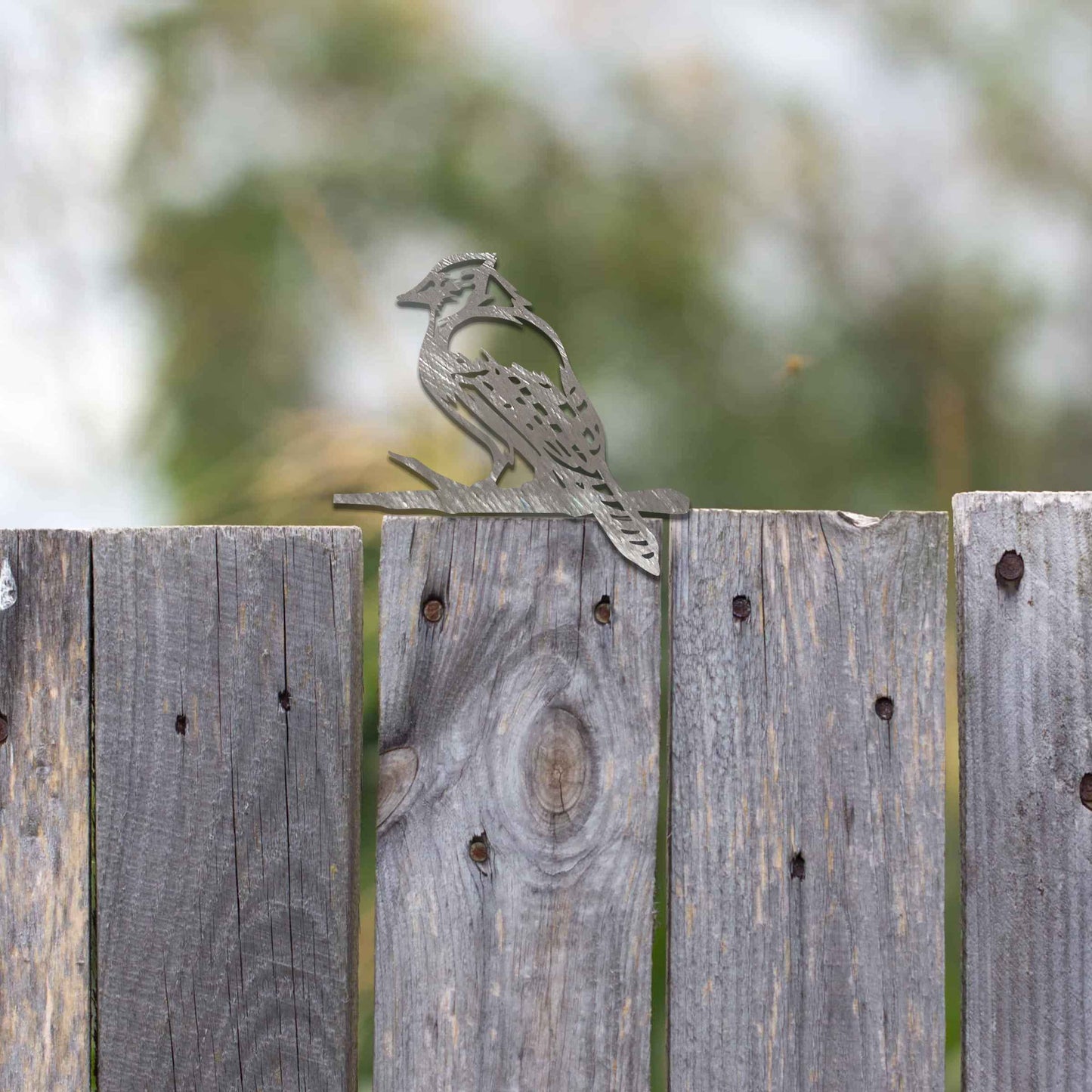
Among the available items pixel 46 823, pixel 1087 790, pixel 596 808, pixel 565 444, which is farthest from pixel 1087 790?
pixel 46 823

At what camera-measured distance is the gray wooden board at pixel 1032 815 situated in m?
0.70

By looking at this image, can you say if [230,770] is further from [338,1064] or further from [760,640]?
[760,640]

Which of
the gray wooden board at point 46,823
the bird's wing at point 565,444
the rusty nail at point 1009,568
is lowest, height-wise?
the gray wooden board at point 46,823

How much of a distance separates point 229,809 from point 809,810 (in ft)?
1.60

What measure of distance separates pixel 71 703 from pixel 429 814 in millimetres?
326

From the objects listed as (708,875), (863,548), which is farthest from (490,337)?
(708,875)

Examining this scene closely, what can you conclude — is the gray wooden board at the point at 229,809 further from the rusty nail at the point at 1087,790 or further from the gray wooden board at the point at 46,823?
the rusty nail at the point at 1087,790

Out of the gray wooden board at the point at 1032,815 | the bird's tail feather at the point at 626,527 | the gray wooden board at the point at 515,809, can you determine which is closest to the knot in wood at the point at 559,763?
the gray wooden board at the point at 515,809

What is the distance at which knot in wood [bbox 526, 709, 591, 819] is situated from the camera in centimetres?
70

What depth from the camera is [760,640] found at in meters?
0.71

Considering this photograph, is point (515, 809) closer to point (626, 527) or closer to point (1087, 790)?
point (626, 527)

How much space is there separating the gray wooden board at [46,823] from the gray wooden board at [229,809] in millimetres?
20

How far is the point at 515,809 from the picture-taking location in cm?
70

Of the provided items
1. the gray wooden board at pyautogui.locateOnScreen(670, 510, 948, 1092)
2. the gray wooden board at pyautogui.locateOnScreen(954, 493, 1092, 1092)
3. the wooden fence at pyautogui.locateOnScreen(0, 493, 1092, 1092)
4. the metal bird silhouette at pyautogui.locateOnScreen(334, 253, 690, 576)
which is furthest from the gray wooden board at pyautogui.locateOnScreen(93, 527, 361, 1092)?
the gray wooden board at pyautogui.locateOnScreen(954, 493, 1092, 1092)
